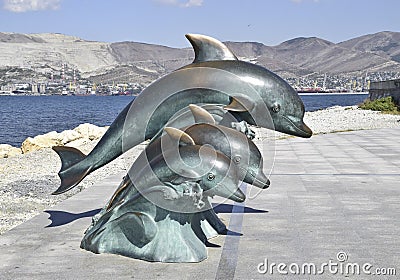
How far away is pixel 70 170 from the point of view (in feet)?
25.0

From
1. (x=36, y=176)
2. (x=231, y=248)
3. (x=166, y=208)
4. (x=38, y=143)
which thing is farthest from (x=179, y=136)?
(x=38, y=143)

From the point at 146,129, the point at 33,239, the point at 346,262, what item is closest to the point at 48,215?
the point at 33,239

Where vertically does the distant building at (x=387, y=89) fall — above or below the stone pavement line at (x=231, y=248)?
below

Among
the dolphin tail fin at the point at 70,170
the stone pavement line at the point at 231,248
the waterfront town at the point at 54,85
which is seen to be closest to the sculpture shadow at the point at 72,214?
the stone pavement line at the point at 231,248

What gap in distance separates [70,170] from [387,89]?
113ft

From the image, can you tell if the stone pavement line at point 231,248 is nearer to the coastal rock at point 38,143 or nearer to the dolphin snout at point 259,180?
the dolphin snout at point 259,180

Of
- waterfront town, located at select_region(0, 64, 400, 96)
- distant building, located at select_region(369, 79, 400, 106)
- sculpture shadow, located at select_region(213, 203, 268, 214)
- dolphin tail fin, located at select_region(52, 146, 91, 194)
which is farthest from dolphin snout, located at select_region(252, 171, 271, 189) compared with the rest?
waterfront town, located at select_region(0, 64, 400, 96)

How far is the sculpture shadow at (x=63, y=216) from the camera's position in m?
8.59

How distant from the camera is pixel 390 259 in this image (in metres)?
6.58

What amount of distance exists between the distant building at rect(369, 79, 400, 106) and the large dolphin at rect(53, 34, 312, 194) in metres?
29.9

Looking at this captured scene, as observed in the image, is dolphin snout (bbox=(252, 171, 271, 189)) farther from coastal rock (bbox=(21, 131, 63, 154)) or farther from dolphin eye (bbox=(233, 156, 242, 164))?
coastal rock (bbox=(21, 131, 63, 154))

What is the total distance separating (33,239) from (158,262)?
5.94 feet

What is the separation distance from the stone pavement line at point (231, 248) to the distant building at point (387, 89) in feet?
94.3

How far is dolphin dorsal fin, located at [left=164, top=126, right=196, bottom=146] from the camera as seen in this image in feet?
21.4
